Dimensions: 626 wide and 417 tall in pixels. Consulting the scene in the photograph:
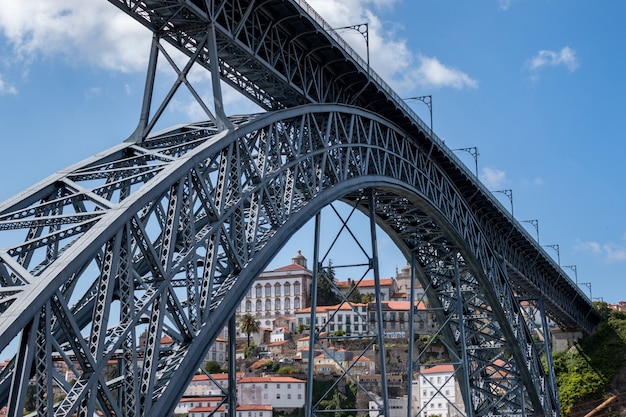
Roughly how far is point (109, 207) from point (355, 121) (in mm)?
13859

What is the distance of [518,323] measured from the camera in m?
47.9

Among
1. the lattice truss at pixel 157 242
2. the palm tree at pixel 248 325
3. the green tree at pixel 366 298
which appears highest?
the green tree at pixel 366 298

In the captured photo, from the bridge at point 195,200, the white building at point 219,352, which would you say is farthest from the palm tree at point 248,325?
the bridge at point 195,200

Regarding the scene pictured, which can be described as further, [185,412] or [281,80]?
[185,412]

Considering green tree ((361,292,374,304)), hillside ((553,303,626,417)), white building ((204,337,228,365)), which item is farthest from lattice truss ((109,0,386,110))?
green tree ((361,292,374,304))

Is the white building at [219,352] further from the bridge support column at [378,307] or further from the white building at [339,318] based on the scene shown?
the bridge support column at [378,307]

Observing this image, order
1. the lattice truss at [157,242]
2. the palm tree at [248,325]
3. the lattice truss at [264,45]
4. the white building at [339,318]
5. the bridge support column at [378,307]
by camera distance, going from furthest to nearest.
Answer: the white building at [339,318] < the palm tree at [248,325] < the bridge support column at [378,307] < the lattice truss at [264,45] < the lattice truss at [157,242]

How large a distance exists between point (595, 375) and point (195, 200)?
56308mm

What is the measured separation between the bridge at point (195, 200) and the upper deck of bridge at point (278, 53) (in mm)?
53

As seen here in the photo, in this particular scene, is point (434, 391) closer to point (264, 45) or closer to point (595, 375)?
point (595, 375)

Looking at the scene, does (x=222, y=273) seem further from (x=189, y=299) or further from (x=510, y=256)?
(x=510, y=256)

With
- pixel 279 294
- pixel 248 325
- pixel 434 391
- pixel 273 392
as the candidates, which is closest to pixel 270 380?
pixel 273 392

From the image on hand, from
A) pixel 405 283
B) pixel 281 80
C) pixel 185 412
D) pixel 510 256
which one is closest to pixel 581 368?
pixel 510 256

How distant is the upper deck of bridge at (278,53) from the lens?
20547 millimetres
